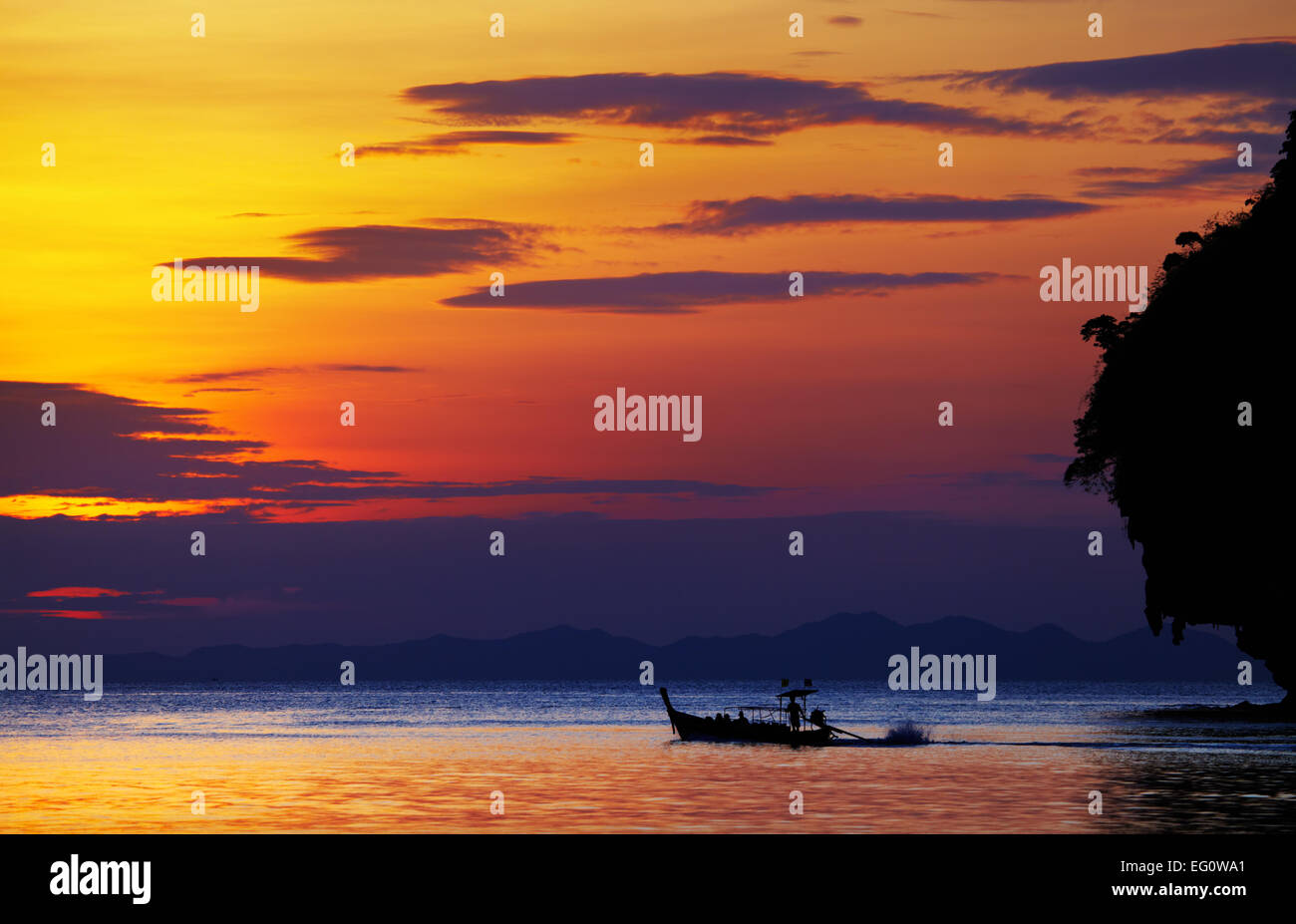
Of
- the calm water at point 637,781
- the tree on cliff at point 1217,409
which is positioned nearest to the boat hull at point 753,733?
the calm water at point 637,781

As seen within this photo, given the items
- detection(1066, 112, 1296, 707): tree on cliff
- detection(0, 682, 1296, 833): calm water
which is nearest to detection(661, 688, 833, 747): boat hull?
detection(0, 682, 1296, 833): calm water

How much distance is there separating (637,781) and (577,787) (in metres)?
3.65

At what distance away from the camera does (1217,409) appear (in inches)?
2557

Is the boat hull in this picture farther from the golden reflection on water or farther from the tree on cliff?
the tree on cliff

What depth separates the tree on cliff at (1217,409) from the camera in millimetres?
62781

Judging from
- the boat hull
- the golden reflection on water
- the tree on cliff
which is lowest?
the boat hull

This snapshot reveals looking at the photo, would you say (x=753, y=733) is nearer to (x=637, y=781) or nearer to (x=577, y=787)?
(x=637, y=781)

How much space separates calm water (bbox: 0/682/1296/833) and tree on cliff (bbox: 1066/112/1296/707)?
8.98 m

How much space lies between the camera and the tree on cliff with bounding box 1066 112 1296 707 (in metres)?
62.8

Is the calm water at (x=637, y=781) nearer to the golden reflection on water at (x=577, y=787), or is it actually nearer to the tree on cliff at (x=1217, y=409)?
the golden reflection on water at (x=577, y=787)
